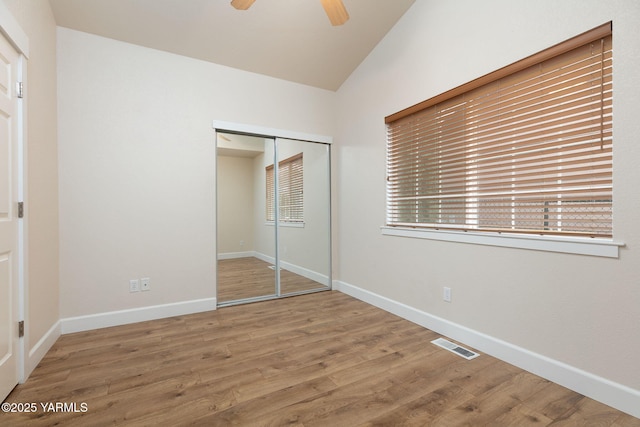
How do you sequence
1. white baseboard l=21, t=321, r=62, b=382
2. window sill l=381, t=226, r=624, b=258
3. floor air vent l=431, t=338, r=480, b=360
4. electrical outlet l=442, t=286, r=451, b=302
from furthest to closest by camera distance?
1. electrical outlet l=442, t=286, r=451, b=302
2. floor air vent l=431, t=338, r=480, b=360
3. white baseboard l=21, t=321, r=62, b=382
4. window sill l=381, t=226, r=624, b=258

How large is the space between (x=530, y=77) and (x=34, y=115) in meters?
3.56

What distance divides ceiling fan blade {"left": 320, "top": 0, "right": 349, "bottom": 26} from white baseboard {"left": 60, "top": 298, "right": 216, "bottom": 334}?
2948 mm

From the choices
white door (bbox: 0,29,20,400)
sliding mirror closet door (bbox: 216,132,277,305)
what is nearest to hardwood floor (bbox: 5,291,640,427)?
white door (bbox: 0,29,20,400)

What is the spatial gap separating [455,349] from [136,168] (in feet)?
11.0

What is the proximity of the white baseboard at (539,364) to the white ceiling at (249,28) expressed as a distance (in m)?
2.95

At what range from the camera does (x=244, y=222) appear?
3674 millimetres

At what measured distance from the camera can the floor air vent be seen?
227cm

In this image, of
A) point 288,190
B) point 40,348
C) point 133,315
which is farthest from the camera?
point 288,190

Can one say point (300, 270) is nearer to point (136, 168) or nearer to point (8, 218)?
point (136, 168)

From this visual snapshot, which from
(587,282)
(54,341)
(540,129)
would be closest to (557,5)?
(540,129)

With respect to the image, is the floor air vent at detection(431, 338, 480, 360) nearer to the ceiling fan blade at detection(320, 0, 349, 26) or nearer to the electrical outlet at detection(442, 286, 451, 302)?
the electrical outlet at detection(442, 286, 451, 302)

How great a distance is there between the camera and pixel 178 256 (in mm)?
3158

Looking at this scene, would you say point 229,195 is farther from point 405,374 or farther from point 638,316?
point 638,316

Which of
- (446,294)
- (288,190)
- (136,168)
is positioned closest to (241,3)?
(136,168)
